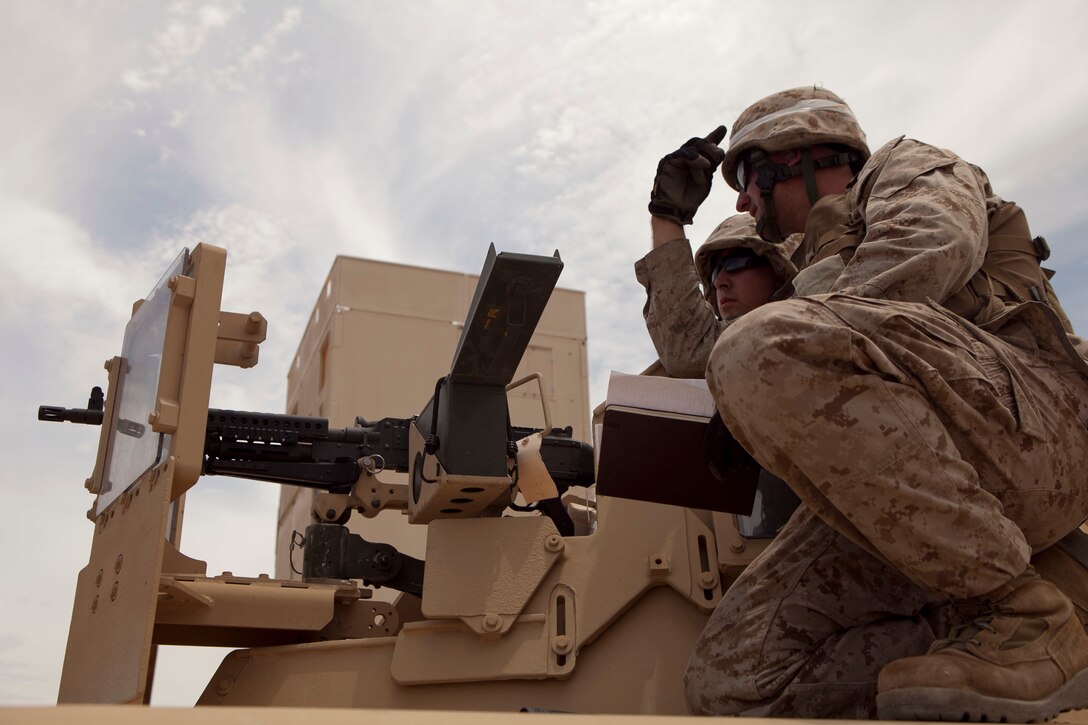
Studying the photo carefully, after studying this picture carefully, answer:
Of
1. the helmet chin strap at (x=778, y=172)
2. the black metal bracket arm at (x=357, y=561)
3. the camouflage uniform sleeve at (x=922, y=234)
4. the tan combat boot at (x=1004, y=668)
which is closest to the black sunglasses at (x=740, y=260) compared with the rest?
the helmet chin strap at (x=778, y=172)

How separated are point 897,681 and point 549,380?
5031 mm

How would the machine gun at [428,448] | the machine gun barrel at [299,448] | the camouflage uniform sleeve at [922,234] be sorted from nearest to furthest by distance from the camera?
the camouflage uniform sleeve at [922,234] → the machine gun at [428,448] → the machine gun barrel at [299,448]

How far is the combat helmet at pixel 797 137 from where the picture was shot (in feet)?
10.0

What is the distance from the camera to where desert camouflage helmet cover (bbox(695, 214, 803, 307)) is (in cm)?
338

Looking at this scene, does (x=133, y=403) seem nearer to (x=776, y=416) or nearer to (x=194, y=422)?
(x=194, y=422)

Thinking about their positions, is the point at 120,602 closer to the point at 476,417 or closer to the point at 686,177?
the point at 476,417

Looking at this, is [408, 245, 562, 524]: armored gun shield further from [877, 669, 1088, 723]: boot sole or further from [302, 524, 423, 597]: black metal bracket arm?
[877, 669, 1088, 723]: boot sole

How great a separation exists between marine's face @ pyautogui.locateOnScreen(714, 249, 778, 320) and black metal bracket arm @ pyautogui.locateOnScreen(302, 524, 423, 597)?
4.59 ft

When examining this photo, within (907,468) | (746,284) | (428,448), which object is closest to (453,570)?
(428,448)

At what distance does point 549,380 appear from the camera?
675cm

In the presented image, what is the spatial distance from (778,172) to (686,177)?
0.30 metres

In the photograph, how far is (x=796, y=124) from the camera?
3061 millimetres

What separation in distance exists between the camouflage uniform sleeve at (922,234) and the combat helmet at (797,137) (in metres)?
0.64

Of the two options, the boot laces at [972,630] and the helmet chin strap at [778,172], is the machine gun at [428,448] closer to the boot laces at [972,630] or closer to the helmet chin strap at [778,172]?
the helmet chin strap at [778,172]
